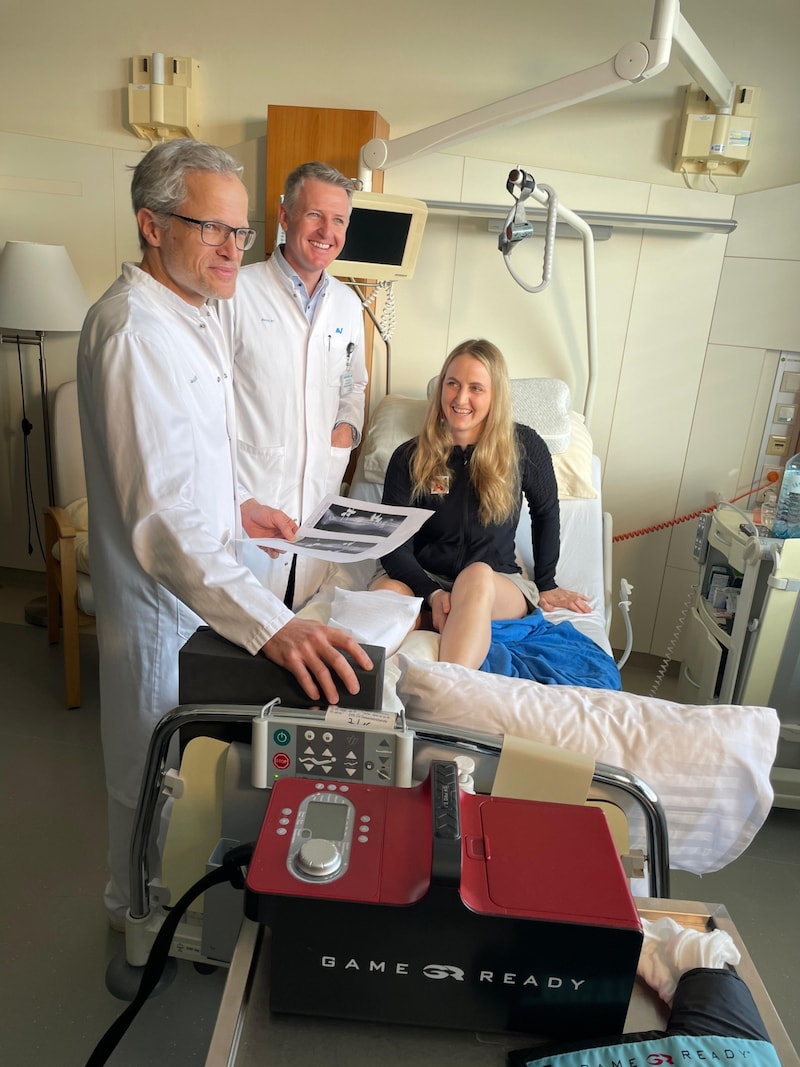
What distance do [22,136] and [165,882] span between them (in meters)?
3.34

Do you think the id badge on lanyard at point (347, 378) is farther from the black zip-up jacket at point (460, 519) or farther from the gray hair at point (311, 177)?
the gray hair at point (311, 177)

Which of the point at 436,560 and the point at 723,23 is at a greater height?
the point at 723,23

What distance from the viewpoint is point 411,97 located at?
2.96 meters

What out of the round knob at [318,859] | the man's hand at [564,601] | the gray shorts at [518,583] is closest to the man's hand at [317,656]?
the round knob at [318,859]

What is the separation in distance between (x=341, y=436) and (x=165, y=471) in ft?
4.38

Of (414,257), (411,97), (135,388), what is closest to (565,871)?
(135,388)

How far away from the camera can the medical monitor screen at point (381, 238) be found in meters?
2.60

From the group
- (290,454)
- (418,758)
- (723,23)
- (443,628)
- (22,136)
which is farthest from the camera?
(22,136)

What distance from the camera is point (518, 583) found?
239 centimetres

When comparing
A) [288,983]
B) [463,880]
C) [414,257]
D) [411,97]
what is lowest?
[288,983]

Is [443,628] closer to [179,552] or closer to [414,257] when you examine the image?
[179,552]

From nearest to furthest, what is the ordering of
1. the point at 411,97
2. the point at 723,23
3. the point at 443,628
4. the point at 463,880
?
1. the point at 463,880
2. the point at 443,628
3. the point at 723,23
4. the point at 411,97

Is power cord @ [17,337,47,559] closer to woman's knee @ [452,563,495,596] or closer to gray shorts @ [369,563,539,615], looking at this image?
gray shorts @ [369,563,539,615]

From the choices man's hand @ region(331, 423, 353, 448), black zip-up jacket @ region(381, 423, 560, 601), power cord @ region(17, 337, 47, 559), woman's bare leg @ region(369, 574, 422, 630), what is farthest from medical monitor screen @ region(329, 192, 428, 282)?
power cord @ region(17, 337, 47, 559)
